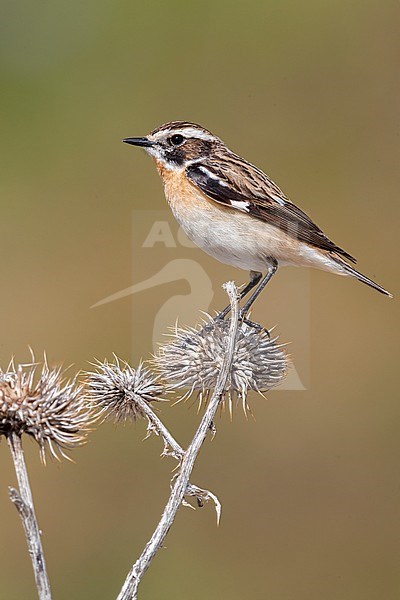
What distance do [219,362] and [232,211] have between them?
1.25 m

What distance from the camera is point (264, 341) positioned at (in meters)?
4.52

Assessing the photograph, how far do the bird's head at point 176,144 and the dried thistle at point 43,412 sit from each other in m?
2.17

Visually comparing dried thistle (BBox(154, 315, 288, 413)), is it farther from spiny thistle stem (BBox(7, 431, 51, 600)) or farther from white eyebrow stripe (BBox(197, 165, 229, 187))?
spiny thistle stem (BBox(7, 431, 51, 600))

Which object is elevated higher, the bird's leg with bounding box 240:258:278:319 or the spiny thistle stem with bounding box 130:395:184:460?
the bird's leg with bounding box 240:258:278:319

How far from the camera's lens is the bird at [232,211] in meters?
5.30

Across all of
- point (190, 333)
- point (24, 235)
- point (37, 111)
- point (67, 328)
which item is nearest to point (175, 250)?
point (67, 328)

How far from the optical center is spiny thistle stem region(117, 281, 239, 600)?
10.6ft

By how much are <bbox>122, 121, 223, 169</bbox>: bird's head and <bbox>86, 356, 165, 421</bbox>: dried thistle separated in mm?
1678

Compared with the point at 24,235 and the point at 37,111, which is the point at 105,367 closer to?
the point at 24,235

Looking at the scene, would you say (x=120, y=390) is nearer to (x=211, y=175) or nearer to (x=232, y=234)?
(x=232, y=234)

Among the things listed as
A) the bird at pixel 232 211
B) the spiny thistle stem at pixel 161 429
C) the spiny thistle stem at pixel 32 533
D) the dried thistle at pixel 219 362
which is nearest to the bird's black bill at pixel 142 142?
the bird at pixel 232 211

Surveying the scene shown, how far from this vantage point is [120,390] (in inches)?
167

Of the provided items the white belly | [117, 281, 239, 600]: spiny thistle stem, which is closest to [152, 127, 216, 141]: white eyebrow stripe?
the white belly

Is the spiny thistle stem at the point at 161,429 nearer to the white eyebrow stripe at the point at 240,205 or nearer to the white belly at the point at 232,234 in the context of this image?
the white belly at the point at 232,234
